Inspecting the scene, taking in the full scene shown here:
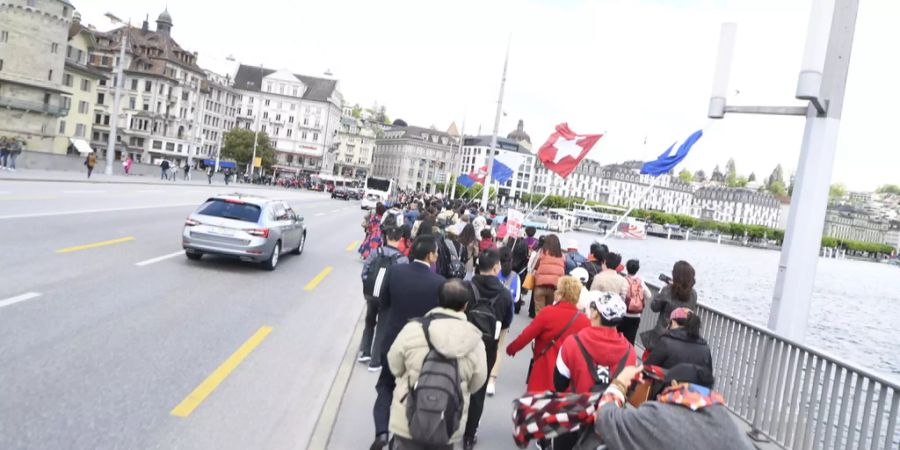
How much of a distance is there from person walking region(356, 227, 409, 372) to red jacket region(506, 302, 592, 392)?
4.74ft

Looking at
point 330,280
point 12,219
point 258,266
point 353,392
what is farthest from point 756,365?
point 12,219

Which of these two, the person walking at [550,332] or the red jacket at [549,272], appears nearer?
the person walking at [550,332]

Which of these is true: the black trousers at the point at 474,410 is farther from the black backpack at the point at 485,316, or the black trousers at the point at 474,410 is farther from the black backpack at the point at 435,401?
the black backpack at the point at 435,401

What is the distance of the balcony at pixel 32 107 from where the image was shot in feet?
202

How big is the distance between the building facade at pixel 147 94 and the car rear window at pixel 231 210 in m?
89.1

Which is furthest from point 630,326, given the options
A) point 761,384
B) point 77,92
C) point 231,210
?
point 77,92

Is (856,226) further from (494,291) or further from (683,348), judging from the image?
Result: (683,348)

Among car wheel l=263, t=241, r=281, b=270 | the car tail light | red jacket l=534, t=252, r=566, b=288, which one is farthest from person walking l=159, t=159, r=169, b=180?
red jacket l=534, t=252, r=566, b=288

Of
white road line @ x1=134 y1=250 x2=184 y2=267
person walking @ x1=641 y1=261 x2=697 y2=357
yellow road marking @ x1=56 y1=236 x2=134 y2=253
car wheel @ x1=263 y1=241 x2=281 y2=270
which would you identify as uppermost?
person walking @ x1=641 y1=261 x2=697 y2=357

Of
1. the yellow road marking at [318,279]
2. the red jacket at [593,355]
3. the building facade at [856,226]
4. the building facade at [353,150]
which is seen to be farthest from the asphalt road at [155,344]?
the building facade at [856,226]

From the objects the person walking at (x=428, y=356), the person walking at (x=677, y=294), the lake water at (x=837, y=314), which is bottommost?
the lake water at (x=837, y=314)

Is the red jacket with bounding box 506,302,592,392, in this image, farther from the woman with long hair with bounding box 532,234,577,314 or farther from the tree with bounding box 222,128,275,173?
the tree with bounding box 222,128,275,173

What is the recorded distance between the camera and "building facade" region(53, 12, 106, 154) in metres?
71.1

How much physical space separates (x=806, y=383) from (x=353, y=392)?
4.39 meters
